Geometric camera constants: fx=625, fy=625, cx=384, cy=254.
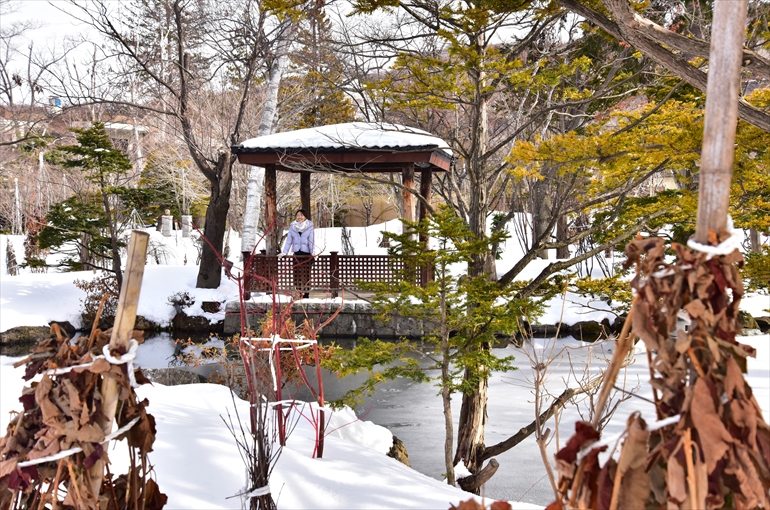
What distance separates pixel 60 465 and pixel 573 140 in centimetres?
532

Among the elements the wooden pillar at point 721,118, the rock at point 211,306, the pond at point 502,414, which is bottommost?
the pond at point 502,414

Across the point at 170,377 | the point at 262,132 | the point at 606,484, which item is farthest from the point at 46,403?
the point at 262,132

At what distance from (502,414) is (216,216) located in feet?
31.2

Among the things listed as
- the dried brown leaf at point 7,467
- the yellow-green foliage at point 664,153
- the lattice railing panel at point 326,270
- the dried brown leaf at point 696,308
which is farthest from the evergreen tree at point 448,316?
the lattice railing panel at point 326,270

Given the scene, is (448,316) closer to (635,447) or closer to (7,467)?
(7,467)

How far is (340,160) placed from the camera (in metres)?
12.3

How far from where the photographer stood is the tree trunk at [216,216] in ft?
50.3

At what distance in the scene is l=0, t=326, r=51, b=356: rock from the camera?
509 inches

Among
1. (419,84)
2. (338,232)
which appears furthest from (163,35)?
(419,84)

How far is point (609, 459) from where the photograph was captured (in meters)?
1.20

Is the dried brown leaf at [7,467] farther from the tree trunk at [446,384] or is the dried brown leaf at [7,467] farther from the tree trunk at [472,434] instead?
the tree trunk at [472,434]

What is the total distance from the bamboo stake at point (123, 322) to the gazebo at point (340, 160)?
822 centimetres

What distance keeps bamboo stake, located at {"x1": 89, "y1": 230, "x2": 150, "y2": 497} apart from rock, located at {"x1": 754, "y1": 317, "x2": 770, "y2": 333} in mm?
15222

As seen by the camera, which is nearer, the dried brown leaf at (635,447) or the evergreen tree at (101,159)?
the dried brown leaf at (635,447)
